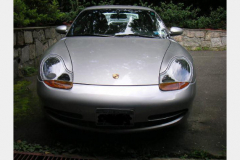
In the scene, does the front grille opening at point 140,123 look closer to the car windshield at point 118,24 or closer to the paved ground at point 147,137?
the paved ground at point 147,137

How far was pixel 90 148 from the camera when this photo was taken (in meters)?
2.43

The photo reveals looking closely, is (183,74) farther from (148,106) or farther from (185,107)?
(148,106)

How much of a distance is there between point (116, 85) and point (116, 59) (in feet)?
1.29

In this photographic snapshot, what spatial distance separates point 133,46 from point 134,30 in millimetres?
576

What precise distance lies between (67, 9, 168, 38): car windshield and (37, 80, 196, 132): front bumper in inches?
47.4

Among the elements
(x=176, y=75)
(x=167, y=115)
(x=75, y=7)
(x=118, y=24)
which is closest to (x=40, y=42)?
(x=118, y=24)

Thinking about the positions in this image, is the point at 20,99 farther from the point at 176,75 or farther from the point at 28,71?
the point at 28,71

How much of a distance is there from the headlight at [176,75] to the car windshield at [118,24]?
33.1 inches

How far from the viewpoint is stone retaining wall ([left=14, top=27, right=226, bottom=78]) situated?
4789 millimetres

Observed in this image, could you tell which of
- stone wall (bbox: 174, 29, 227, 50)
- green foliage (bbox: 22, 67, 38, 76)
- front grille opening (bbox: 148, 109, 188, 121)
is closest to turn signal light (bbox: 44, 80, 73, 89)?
front grille opening (bbox: 148, 109, 188, 121)

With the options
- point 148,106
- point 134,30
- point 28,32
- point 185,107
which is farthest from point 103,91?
point 28,32

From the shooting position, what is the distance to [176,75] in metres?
2.48

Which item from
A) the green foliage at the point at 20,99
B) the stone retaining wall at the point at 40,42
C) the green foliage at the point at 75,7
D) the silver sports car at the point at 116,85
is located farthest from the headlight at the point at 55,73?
the green foliage at the point at 75,7

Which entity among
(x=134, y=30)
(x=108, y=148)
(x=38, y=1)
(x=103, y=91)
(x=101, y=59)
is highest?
(x=38, y=1)
